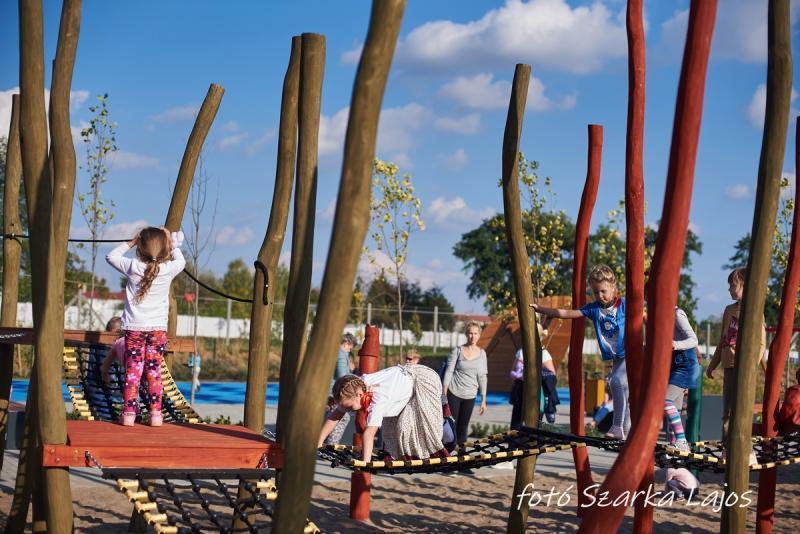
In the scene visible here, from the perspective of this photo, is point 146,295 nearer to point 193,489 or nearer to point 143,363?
point 143,363

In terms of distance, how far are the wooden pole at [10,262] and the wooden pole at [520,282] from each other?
3515mm

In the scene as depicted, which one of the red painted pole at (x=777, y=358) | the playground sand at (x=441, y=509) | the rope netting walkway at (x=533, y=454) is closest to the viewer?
the rope netting walkway at (x=533, y=454)

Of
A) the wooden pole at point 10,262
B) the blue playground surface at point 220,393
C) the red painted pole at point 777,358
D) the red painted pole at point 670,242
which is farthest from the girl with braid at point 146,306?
the blue playground surface at point 220,393

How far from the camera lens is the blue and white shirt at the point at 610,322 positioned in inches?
273

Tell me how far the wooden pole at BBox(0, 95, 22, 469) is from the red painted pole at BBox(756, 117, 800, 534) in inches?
202

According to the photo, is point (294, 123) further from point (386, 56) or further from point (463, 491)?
point (463, 491)

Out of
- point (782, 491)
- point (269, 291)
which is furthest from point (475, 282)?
point (269, 291)

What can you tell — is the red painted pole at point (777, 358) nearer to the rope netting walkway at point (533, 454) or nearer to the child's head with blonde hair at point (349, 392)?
the rope netting walkway at point (533, 454)

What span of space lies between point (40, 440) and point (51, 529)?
0.39 metres

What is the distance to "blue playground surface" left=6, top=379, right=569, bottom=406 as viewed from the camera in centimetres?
2053

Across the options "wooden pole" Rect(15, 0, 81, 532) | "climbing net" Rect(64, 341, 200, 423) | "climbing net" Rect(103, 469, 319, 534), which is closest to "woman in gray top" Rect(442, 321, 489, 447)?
"climbing net" Rect(64, 341, 200, 423)

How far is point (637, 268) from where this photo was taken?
5.02 metres

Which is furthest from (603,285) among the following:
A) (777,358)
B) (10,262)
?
(10,262)

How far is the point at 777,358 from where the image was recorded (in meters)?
6.39
